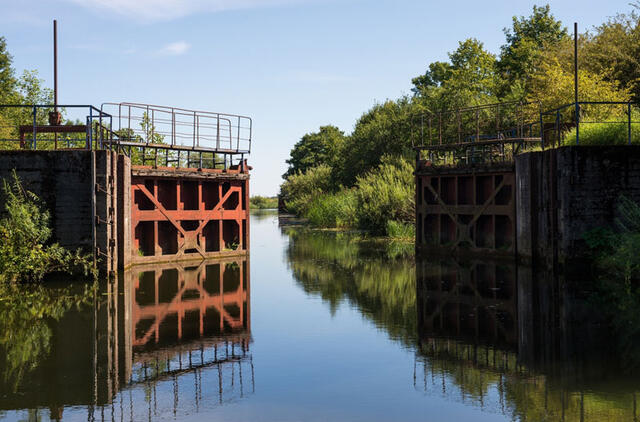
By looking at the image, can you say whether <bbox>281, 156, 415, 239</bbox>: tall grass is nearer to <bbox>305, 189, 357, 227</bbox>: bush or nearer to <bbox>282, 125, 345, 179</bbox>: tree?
<bbox>305, 189, 357, 227</bbox>: bush

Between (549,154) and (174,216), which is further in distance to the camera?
(174,216)

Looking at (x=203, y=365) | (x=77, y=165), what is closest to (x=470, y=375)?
(x=203, y=365)

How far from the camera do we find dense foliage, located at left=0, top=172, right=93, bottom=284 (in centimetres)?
1628

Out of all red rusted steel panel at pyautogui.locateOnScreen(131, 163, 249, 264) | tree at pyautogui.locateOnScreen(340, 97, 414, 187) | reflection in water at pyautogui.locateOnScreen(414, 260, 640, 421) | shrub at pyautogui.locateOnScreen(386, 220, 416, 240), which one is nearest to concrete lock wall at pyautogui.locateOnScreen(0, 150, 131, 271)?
red rusted steel panel at pyautogui.locateOnScreen(131, 163, 249, 264)

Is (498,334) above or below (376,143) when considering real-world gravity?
below

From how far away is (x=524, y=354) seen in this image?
9.53 m

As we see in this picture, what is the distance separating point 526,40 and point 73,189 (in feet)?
165

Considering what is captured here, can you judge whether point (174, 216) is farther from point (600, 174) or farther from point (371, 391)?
point (371, 391)

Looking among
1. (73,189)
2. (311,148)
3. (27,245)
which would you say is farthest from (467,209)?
(311,148)

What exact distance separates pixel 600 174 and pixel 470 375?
35.6 feet

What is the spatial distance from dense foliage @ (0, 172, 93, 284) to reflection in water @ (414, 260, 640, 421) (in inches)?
347

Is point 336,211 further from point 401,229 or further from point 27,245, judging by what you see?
point 27,245

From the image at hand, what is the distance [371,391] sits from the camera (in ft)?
25.9

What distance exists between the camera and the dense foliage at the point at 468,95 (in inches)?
1294
